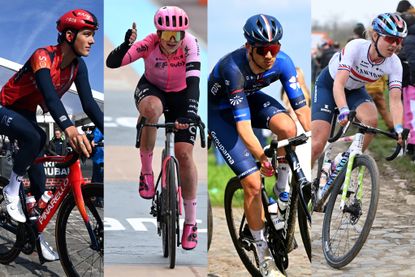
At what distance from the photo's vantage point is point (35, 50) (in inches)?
225

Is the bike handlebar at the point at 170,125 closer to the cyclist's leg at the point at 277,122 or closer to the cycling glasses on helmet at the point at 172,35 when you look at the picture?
the cyclist's leg at the point at 277,122

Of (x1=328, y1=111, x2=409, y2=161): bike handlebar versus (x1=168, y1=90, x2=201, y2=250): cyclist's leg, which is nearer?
(x1=328, y1=111, x2=409, y2=161): bike handlebar

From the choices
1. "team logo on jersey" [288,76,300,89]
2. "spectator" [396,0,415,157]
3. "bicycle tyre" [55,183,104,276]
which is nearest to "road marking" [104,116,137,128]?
"bicycle tyre" [55,183,104,276]

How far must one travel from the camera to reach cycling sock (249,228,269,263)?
5.49 metres

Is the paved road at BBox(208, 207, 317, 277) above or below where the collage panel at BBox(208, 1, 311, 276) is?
below

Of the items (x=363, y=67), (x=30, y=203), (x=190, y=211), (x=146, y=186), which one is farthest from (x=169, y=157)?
(x=363, y=67)

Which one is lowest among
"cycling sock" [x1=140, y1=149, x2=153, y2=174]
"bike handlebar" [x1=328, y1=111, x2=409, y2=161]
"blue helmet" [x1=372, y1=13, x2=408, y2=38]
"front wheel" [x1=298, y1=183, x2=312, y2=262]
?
"front wheel" [x1=298, y1=183, x2=312, y2=262]

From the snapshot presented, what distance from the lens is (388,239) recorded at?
18.6 feet

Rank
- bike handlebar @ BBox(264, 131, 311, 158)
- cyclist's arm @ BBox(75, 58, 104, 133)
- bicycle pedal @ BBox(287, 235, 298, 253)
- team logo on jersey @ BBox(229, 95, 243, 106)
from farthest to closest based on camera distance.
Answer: cyclist's arm @ BBox(75, 58, 104, 133), bicycle pedal @ BBox(287, 235, 298, 253), team logo on jersey @ BBox(229, 95, 243, 106), bike handlebar @ BBox(264, 131, 311, 158)

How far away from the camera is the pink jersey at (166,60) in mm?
5746

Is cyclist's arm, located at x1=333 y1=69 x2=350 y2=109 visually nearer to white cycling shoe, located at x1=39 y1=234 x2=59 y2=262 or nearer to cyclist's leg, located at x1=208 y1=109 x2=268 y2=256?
cyclist's leg, located at x1=208 y1=109 x2=268 y2=256

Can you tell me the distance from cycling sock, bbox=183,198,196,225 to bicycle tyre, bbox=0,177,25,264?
1111mm

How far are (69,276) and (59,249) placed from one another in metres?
0.20

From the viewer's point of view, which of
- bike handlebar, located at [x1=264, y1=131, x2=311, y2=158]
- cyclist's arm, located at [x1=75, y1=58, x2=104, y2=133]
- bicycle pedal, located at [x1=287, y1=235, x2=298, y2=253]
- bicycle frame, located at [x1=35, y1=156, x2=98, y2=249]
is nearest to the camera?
bike handlebar, located at [x1=264, y1=131, x2=311, y2=158]
